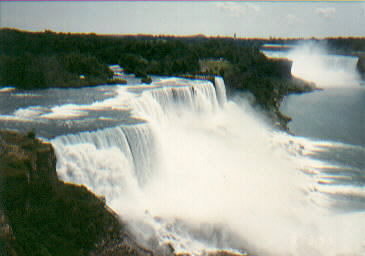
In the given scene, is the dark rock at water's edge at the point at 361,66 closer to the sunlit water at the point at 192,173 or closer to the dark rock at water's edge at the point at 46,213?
the sunlit water at the point at 192,173

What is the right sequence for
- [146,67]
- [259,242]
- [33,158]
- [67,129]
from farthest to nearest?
1. [146,67]
2. [67,129]
3. [259,242]
4. [33,158]

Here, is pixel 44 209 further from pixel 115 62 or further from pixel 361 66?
pixel 361 66

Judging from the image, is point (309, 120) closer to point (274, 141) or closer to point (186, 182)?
point (274, 141)

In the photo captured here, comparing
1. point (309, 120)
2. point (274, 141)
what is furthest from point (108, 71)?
point (309, 120)

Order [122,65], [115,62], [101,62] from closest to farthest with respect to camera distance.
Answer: [101,62], [122,65], [115,62]

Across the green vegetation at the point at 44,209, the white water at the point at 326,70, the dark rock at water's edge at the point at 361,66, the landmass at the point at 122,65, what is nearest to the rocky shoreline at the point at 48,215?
the green vegetation at the point at 44,209

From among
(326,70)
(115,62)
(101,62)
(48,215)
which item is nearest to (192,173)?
(48,215)
